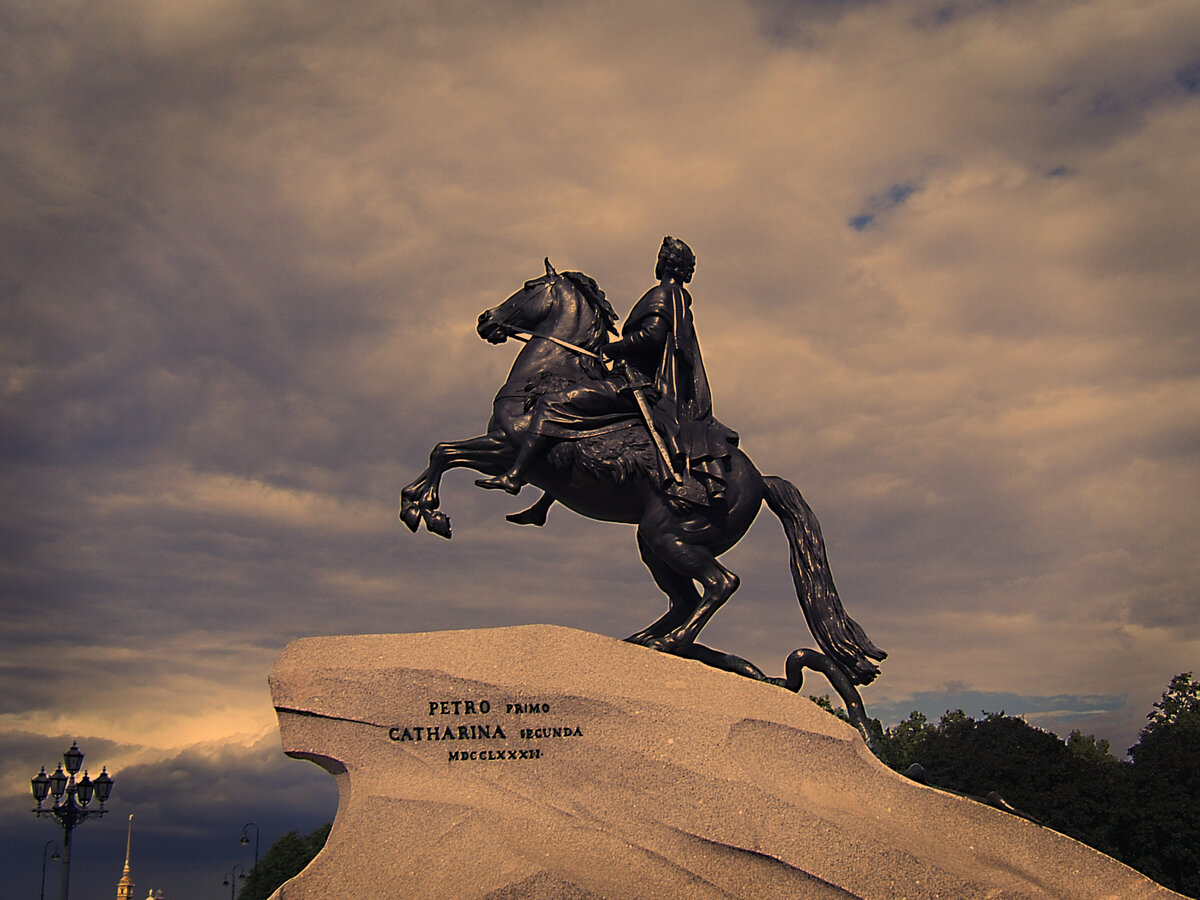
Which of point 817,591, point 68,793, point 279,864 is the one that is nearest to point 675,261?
point 817,591

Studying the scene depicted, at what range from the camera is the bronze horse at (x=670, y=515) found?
9828 millimetres

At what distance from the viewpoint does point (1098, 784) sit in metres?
Answer: 28.8

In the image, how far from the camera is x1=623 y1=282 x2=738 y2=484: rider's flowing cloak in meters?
10.0

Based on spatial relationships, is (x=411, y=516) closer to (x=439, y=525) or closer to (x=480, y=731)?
(x=439, y=525)

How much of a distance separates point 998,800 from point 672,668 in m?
2.52

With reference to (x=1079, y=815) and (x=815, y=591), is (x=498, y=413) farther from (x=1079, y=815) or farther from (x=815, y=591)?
(x=1079, y=815)

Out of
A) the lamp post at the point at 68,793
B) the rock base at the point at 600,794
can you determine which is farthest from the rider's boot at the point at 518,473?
the lamp post at the point at 68,793

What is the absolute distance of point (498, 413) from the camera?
10.2 m

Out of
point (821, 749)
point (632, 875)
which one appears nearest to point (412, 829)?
point (632, 875)

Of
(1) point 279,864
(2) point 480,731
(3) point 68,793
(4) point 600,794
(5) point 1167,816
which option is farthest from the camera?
(1) point 279,864

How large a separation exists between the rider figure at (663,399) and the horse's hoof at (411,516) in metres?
0.53

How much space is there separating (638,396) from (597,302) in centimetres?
123

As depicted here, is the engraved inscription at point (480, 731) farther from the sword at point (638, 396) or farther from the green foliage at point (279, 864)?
the green foliage at point (279, 864)

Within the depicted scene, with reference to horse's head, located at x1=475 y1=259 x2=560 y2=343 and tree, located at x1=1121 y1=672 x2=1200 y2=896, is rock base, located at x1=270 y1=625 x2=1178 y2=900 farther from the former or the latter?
tree, located at x1=1121 y1=672 x2=1200 y2=896
